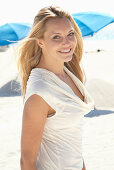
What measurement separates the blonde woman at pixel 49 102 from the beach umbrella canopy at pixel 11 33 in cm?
999

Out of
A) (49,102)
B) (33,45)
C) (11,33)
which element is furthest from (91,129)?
(11,33)

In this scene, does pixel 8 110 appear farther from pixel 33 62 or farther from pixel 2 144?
pixel 33 62

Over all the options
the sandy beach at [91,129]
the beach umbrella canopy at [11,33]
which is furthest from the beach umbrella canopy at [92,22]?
the beach umbrella canopy at [11,33]

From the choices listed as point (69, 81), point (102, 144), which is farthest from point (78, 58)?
point (102, 144)

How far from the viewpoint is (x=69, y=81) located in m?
1.65

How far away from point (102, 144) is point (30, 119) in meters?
4.51

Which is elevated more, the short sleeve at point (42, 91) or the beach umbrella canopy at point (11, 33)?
the short sleeve at point (42, 91)

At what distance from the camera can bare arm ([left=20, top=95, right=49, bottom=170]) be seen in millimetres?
1199

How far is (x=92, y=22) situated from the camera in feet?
34.8

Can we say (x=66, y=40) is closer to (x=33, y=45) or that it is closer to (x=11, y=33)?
(x=33, y=45)

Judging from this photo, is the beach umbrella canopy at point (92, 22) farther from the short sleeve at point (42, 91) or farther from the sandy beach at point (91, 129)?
the short sleeve at point (42, 91)

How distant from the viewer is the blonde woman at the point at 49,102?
123 cm

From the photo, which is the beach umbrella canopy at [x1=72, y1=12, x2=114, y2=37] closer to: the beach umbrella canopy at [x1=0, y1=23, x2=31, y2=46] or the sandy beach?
the sandy beach

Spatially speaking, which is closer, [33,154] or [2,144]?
[33,154]
